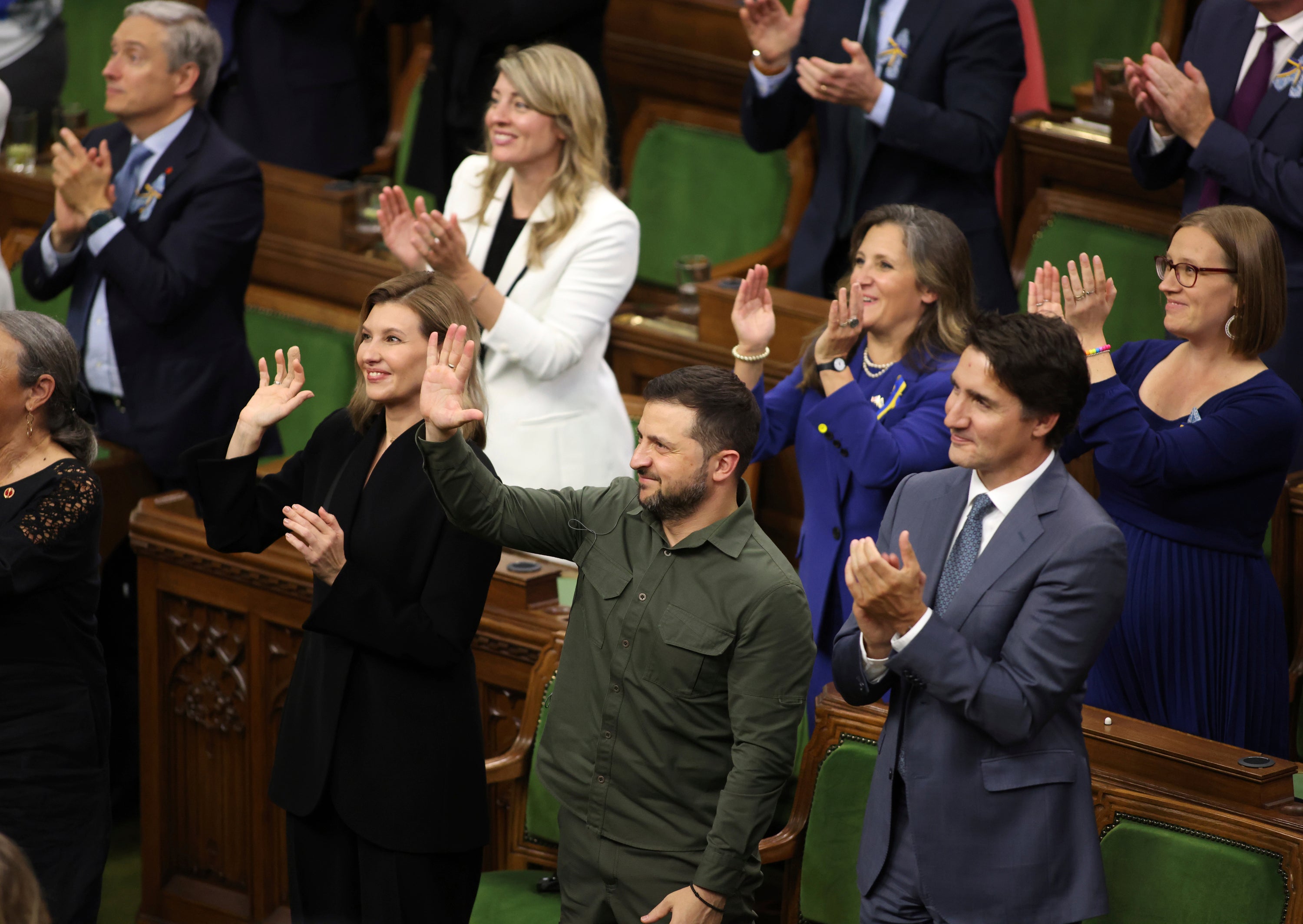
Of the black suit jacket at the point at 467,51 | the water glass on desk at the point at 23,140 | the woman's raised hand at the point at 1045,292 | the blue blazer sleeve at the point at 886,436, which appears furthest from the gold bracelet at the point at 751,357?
the water glass on desk at the point at 23,140

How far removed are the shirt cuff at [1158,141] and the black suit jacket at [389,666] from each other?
1677mm

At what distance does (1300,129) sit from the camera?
3.35 metres

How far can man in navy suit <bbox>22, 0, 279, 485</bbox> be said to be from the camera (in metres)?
3.78

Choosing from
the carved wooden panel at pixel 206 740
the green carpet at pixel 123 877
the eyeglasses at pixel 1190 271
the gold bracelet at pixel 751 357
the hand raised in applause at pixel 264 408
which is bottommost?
the green carpet at pixel 123 877

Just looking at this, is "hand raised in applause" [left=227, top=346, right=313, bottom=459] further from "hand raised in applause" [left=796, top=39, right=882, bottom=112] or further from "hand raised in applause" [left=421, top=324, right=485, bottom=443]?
"hand raised in applause" [left=796, top=39, right=882, bottom=112]

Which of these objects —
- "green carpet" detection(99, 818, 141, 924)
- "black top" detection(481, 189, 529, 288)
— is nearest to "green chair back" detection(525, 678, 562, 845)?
"black top" detection(481, 189, 529, 288)

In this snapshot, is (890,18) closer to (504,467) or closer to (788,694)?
(504,467)

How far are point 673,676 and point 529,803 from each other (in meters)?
0.75

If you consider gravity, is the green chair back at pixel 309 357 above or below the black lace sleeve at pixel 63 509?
below

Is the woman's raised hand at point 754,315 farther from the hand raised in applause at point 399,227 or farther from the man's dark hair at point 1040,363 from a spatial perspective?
the man's dark hair at point 1040,363

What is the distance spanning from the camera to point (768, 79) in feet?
12.9

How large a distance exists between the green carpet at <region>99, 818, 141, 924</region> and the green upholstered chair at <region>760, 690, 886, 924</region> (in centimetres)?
168

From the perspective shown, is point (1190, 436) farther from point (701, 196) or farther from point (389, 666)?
point (701, 196)

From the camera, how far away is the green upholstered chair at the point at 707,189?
473 centimetres
